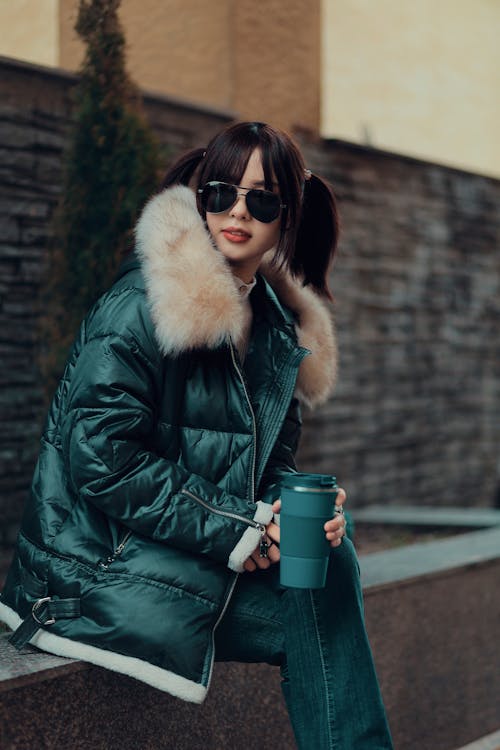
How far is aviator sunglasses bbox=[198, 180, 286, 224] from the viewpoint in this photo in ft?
7.93

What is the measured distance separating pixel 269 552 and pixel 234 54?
3.90 m

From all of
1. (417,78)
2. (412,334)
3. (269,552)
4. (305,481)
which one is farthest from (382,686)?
(417,78)

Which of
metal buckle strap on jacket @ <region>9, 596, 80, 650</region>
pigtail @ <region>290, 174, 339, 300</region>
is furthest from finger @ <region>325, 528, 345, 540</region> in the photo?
pigtail @ <region>290, 174, 339, 300</region>

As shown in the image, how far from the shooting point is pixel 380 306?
21.3 ft

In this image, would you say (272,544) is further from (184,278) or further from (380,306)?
(380,306)

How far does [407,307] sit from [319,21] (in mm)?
1891

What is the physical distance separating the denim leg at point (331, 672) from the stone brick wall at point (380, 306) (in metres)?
2.21

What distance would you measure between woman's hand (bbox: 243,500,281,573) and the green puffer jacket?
0.03m

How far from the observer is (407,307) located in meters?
6.77

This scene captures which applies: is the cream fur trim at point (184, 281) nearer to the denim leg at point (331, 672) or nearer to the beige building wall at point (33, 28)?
the denim leg at point (331, 672)

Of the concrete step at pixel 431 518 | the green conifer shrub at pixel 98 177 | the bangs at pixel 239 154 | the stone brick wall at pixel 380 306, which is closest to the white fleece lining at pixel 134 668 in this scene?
the bangs at pixel 239 154

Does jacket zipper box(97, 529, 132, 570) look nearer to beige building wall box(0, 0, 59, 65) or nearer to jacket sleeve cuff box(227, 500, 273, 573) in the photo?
jacket sleeve cuff box(227, 500, 273, 573)

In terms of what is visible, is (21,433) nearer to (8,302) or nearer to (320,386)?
(8,302)

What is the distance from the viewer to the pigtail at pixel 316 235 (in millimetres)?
2742
